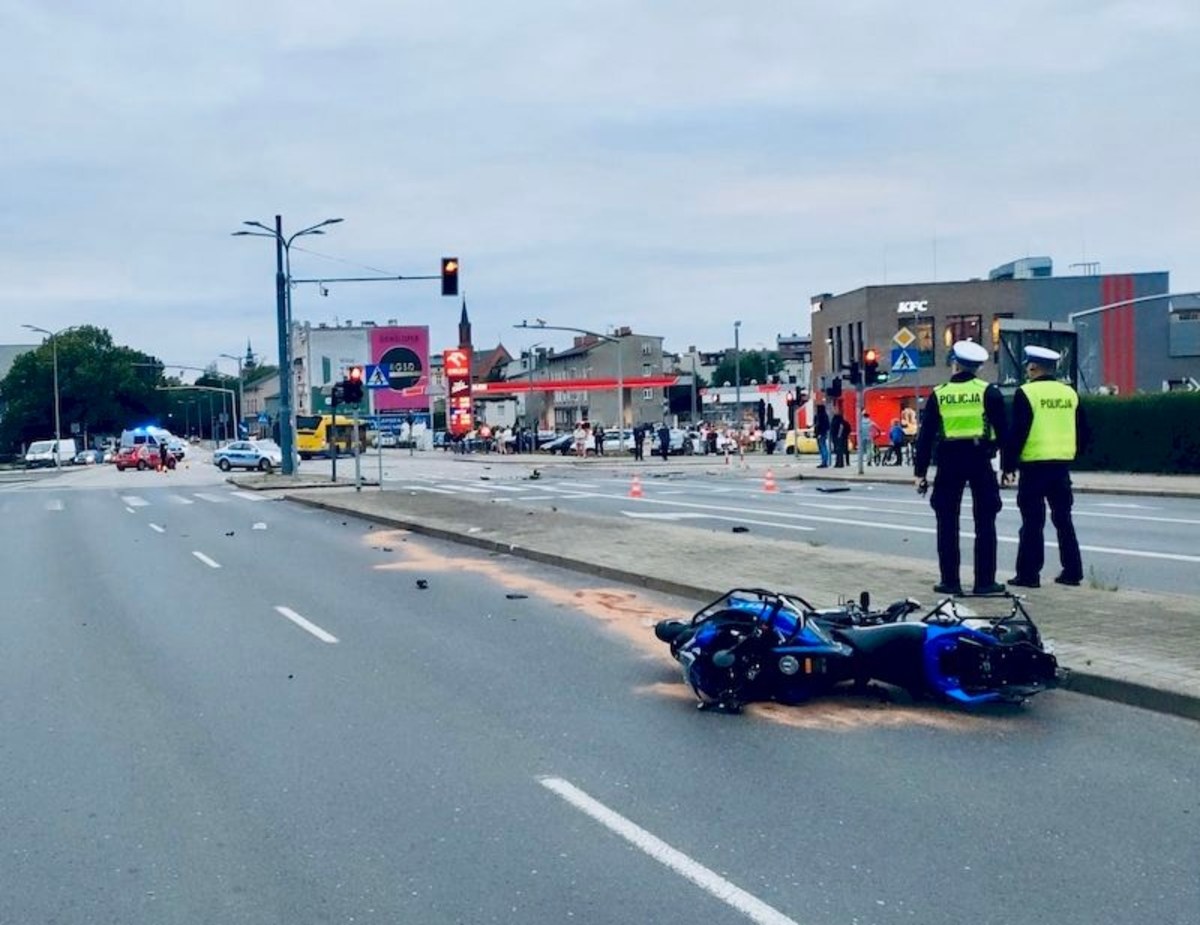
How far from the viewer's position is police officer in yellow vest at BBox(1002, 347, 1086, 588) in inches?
446

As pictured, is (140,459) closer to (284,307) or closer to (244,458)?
(244,458)

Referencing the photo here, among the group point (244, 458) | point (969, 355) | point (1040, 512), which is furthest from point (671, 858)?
point (244, 458)

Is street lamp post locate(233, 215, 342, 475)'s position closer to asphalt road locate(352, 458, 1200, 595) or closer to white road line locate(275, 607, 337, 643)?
asphalt road locate(352, 458, 1200, 595)

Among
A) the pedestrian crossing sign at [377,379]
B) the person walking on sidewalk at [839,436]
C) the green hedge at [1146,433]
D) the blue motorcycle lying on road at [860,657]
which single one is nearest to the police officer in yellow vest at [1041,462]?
the blue motorcycle lying on road at [860,657]

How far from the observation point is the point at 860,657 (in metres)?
7.73

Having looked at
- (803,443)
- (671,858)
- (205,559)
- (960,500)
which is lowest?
(671,858)

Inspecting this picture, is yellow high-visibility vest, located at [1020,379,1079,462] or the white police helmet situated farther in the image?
yellow high-visibility vest, located at [1020,379,1079,462]

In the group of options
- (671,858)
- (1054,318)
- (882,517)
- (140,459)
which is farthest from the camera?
(1054,318)

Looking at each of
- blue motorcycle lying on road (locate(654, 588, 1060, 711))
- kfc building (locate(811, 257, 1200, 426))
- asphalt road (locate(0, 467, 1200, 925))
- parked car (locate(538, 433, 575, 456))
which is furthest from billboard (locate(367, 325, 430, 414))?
blue motorcycle lying on road (locate(654, 588, 1060, 711))

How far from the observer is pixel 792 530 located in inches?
765

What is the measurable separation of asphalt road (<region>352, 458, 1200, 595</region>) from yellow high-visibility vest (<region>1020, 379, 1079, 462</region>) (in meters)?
1.22

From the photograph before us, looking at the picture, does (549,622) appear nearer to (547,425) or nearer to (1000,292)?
(1000,292)

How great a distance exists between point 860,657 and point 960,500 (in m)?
3.71

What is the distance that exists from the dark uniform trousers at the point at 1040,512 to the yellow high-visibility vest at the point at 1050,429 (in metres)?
0.09
